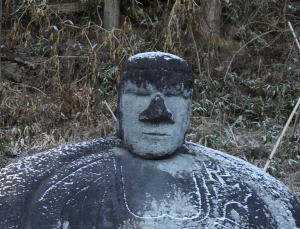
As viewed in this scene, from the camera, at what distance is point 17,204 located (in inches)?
64.4

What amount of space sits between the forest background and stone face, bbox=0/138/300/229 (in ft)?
6.81

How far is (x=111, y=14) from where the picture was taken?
5.33 metres

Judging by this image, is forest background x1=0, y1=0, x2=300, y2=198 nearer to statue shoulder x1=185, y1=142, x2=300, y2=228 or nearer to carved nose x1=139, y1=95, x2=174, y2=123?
statue shoulder x1=185, y1=142, x2=300, y2=228

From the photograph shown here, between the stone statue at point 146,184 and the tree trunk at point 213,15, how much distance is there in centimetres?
380

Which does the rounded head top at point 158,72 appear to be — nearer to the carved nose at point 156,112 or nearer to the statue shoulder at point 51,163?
the carved nose at point 156,112

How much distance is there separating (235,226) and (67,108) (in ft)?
9.86

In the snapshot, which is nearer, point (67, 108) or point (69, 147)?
point (69, 147)

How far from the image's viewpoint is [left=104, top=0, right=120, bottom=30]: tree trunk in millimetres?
5305

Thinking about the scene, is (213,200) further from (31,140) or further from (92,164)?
(31,140)

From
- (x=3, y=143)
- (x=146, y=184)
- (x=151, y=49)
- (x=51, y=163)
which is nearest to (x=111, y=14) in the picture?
(x=151, y=49)

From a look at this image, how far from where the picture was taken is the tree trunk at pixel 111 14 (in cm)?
530

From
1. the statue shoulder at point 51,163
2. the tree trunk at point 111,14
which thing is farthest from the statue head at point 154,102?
the tree trunk at point 111,14

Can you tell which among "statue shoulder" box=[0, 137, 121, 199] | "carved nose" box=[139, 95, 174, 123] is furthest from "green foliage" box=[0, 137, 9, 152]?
"carved nose" box=[139, 95, 174, 123]

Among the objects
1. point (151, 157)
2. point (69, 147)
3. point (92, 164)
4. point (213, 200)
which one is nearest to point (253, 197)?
point (213, 200)
